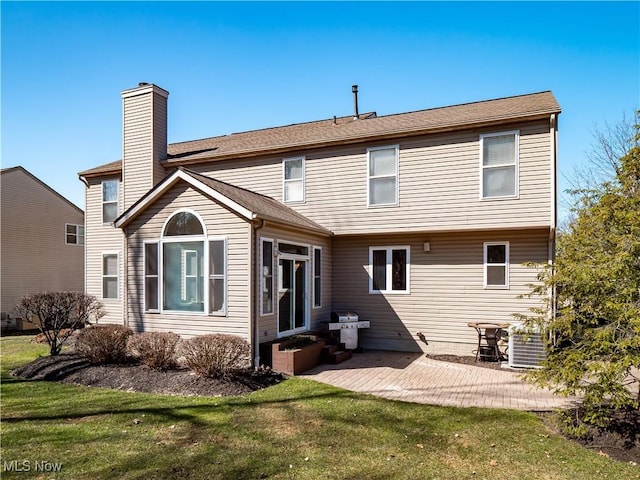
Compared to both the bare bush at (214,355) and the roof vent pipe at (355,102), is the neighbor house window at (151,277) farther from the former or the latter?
the roof vent pipe at (355,102)

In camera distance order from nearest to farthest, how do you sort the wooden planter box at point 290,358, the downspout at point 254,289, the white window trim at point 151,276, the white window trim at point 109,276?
the wooden planter box at point 290,358 → the downspout at point 254,289 → the white window trim at point 151,276 → the white window trim at point 109,276

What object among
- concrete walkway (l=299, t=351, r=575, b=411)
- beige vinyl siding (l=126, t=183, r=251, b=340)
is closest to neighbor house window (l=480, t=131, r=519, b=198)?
concrete walkway (l=299, t=351, r=575, b=411)

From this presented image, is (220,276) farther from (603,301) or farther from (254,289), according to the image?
(603,301)

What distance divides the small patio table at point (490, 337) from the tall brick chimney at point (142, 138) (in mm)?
10521

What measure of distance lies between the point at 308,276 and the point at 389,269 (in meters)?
2.48

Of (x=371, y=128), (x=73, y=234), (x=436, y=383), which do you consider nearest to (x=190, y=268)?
(x=436, y=383)

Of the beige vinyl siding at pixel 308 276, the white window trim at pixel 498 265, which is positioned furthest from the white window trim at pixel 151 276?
the white window trim at pixel 498 265

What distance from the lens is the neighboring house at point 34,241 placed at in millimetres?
17875

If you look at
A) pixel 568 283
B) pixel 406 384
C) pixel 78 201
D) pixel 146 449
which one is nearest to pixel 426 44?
pixel 568 283

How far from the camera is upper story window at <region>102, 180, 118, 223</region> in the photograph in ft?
47.5

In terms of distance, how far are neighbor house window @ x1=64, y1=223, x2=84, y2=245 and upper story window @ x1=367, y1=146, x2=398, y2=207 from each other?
16973mm

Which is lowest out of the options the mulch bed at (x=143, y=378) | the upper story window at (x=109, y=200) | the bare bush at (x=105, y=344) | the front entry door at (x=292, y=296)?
the mulch bed at (x=143, y=378)

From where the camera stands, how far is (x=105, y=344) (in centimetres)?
871

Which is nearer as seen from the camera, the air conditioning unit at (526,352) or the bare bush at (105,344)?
the bare bush at (105,344)
